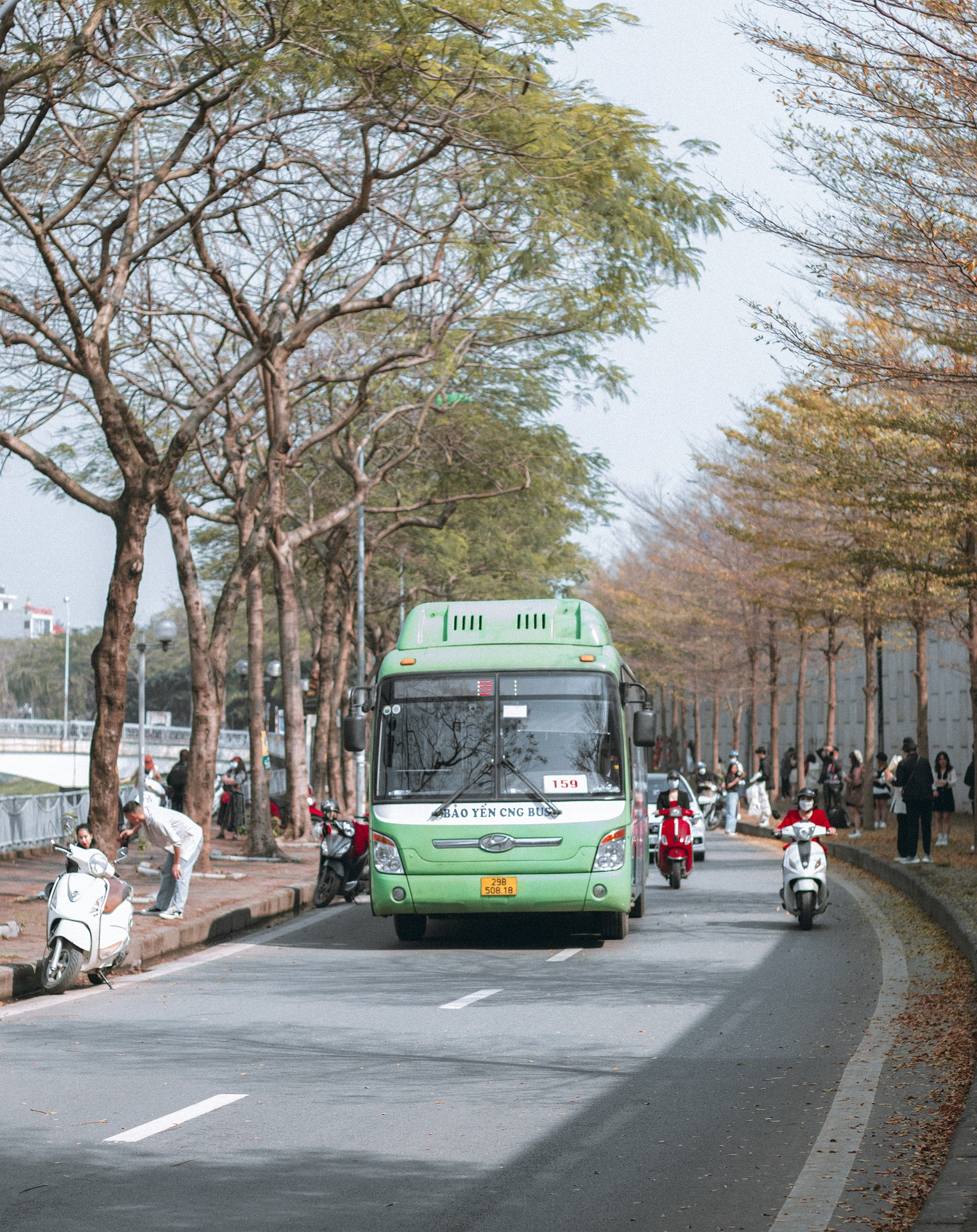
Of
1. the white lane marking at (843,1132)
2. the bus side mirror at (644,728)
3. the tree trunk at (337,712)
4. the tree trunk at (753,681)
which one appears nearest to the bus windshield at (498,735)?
the bus side mirror at (644,728)

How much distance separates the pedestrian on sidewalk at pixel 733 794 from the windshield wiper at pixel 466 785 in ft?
77.2

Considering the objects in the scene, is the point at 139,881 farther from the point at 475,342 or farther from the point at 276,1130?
the point at 276,1130

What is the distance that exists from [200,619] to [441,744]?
821 cm

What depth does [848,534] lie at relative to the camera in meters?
29.5

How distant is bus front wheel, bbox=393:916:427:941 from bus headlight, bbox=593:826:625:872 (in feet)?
5.99

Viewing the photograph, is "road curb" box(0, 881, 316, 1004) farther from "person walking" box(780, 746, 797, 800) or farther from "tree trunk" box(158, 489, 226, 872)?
"person walking" box(780, 746, 797, 800)

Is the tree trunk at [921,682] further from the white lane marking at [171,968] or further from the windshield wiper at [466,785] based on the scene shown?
the windshield wiper at [466,785]

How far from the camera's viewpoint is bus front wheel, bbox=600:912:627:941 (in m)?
15.4

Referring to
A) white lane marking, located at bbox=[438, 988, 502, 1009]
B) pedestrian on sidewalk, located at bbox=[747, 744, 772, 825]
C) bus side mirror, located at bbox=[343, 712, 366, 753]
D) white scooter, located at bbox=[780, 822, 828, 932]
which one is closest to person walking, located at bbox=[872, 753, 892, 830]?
pedestrian on sidewalk, located at bbox=[747, 744, 772, 825]

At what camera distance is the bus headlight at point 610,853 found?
584 inches

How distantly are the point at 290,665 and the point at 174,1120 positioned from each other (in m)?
20.0

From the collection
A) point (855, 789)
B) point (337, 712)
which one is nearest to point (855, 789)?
point (855, 789)

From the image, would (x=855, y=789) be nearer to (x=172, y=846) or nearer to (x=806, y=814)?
(x=806, y=814)

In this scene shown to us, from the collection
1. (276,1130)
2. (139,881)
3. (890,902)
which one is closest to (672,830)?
(890,902)
